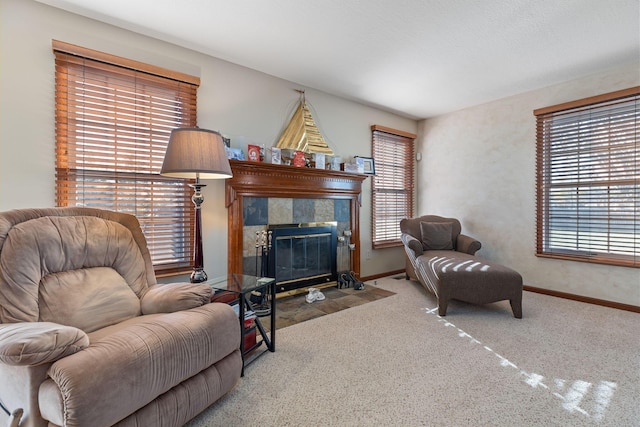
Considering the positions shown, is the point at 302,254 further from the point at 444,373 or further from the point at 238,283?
the point at 444,373

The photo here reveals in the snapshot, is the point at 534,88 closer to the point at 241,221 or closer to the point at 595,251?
the point at 595,251

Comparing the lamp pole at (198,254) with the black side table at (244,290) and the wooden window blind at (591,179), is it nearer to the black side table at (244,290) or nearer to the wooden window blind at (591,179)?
the black side table at (244,290)

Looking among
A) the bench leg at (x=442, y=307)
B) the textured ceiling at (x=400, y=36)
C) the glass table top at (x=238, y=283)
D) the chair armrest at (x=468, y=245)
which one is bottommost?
the bench leg at (x=442, y=307)

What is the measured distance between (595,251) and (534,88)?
205 cm

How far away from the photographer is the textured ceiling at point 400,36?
2201 mm

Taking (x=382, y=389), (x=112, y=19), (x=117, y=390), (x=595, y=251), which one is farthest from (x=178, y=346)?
(x=595, y=251)

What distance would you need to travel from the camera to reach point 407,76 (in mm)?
3348

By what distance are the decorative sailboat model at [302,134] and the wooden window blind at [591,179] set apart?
108 inches

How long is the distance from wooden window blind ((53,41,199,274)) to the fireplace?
926mm

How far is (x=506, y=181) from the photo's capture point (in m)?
4.00

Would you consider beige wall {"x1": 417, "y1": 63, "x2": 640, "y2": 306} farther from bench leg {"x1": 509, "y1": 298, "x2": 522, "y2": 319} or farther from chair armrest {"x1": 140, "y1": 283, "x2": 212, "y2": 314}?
chair armrest {"x1": 140, "y1": 283, "x2": 212, "y2": 314}

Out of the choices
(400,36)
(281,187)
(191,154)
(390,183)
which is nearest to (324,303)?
(281,187)

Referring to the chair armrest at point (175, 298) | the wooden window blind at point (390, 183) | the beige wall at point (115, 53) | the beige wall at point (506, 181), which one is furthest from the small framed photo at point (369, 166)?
the chair armrest at point (175, 298)

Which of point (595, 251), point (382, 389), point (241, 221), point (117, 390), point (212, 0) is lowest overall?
point (382, 389)
